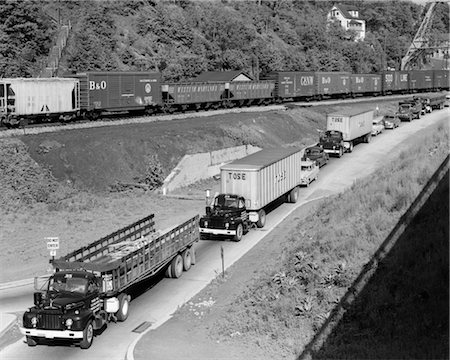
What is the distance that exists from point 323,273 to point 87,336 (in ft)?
24.5

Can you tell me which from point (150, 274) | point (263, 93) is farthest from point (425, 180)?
point (263, 93)

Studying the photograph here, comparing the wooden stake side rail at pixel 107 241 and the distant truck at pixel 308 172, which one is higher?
the distant truck at pixel 308 172

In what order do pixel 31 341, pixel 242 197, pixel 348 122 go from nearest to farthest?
pixel 31 341, pixel 242 197, pixel 348 122

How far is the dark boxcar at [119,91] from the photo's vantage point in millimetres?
48250

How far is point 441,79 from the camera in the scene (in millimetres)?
103625

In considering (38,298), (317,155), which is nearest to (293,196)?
(317,155)

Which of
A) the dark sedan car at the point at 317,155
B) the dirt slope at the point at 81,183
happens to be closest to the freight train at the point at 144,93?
the dirt slope at the point at 81,183

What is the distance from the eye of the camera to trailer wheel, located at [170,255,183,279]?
77.2 feet

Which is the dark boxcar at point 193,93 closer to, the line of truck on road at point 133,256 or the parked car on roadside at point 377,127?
the parked car on roadside at point 377,127

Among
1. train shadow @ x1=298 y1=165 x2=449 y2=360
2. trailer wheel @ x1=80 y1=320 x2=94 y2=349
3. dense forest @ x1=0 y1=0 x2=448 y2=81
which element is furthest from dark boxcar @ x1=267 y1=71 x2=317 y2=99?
trailer wheel @ x1=80 y1=320 x2=94 y2=349

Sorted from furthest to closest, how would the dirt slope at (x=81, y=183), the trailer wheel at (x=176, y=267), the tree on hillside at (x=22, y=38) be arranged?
the tree on hillside at (x=22, y=38) → the dirt slope at (x=81, y=183) → the trailer wheel at (x=176, y=267)

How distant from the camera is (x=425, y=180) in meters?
23.2

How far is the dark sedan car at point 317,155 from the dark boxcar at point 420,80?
54.7 meters

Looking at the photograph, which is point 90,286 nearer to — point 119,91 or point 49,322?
point 49,322
